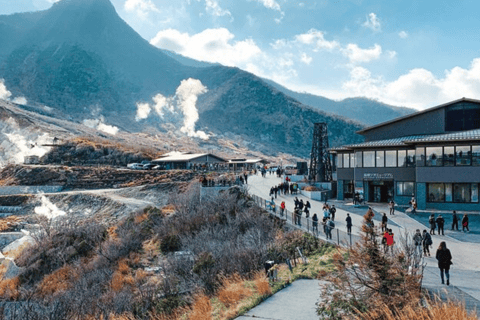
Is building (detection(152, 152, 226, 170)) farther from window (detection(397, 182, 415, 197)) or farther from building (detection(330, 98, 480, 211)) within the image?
window (detection(397, 182, 415, 197))

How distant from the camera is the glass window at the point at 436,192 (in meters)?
29.8

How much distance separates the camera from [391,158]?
34156 mm

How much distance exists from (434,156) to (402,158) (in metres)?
3.74

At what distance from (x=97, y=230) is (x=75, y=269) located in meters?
7.10

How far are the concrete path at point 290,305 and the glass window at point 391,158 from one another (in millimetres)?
24898

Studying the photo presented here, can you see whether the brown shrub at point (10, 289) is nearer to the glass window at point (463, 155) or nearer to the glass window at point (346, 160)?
the glass window at point (346, 160)

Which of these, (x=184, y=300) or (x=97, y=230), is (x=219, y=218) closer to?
(x=97, y=230)

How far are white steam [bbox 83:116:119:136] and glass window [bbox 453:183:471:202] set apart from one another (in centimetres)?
12739

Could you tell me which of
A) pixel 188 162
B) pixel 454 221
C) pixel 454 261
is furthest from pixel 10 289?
pixel 188 162

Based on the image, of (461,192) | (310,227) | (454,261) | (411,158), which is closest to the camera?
(454,261)

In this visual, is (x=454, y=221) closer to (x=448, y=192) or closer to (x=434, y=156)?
(x=448, y=192)

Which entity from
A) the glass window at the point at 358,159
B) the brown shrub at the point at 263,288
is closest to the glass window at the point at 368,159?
the glass window at the point at 358,159

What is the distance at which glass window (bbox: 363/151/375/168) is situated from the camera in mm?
35438

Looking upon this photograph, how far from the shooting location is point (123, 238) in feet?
88.3
